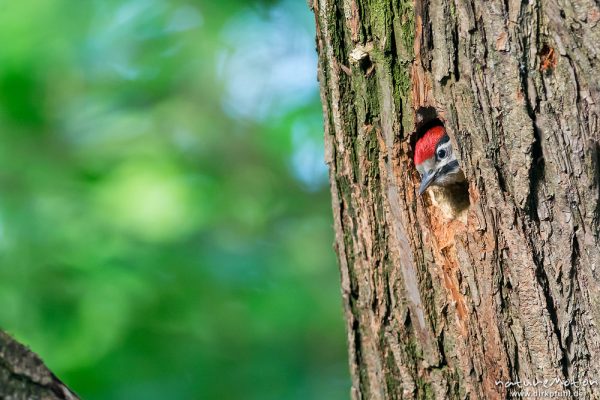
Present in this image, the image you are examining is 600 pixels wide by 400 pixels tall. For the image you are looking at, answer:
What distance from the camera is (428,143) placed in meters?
3.27

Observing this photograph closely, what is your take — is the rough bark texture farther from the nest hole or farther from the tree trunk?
the nest hole

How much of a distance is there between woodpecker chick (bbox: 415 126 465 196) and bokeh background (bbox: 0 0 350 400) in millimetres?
3119

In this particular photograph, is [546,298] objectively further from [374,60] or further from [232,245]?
[232,245]

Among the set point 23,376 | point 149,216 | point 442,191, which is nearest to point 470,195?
point 442,191

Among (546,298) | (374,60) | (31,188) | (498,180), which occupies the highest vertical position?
(31,188)

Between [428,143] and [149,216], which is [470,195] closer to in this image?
[428,143]

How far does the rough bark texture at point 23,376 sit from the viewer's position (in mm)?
2055

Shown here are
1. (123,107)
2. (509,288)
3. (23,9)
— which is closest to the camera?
(509,288)

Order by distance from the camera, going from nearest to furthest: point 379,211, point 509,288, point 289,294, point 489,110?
point 489,110 < point 509,288 < point 379,211 < point 289,294

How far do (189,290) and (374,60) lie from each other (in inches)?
145

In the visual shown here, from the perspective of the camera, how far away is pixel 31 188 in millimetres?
6508

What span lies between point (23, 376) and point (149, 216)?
13.1 ft

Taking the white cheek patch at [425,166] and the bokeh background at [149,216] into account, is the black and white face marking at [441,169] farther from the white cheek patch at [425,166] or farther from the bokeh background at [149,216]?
the bokeh background at [149,216]

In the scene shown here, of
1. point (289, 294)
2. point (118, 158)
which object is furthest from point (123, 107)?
point (289, 294)
